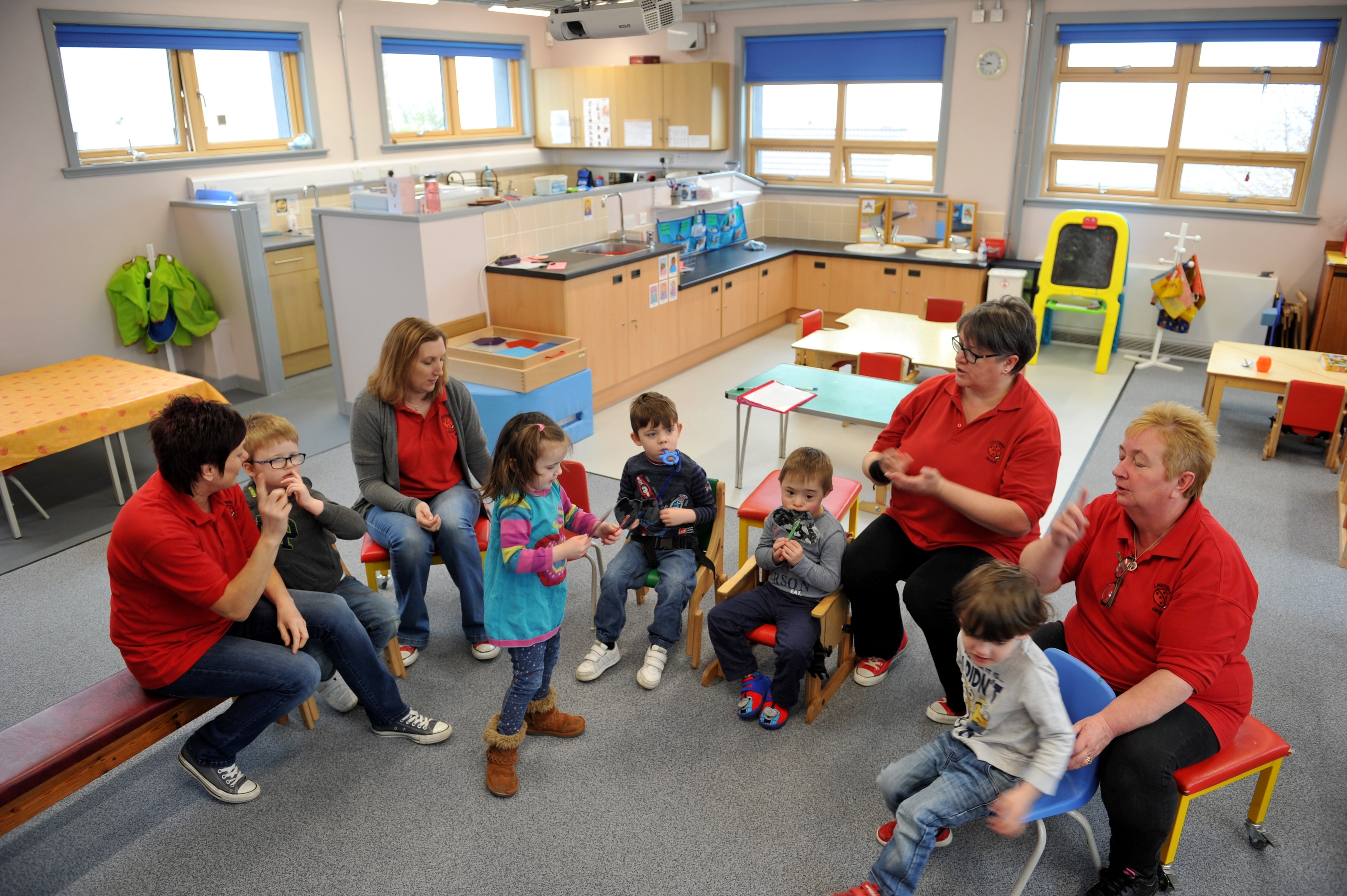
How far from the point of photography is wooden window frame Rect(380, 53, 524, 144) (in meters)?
7.99

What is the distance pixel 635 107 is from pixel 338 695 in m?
7.06

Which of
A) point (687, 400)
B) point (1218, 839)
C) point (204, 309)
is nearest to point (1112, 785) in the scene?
point (1218, 839)

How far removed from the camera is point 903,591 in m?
2.92

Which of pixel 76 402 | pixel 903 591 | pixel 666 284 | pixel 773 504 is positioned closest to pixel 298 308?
pixel 76 402

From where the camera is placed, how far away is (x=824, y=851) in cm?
237

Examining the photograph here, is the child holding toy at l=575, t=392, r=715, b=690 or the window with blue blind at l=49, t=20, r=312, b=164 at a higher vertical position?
the window with blue blind at l=49, t=20, r=312, b=164

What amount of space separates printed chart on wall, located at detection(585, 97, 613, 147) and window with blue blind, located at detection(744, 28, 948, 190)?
4.66 feet

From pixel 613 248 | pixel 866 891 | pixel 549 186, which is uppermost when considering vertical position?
pixel 549 186

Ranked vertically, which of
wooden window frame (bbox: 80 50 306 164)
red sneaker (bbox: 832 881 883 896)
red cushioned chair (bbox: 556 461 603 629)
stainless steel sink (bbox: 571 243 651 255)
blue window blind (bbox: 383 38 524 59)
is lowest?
red sneaker (bbox: 832 881 883 896)

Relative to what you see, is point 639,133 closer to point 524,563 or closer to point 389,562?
point 389,562

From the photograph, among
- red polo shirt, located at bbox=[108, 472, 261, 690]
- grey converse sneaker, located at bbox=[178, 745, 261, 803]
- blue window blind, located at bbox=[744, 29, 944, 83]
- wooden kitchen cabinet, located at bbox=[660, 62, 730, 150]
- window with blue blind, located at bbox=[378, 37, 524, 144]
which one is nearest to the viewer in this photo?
red polo shirt, located at bbox=[108, 472, 261, 690]

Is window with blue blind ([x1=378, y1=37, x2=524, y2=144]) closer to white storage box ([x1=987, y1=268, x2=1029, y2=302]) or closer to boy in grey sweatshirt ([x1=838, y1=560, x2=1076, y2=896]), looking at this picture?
white storage box ([x1=987, y1=268, x2=1029, y2=302])

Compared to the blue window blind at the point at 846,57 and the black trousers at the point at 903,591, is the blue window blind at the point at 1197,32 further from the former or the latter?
the black trousers at the point at 903,591

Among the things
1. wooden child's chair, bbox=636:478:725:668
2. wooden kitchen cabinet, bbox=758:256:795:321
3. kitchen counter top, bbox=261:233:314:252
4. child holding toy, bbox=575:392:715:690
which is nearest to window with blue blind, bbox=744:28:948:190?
wooden kitchen cabinet, bbox=758:256:795:321
